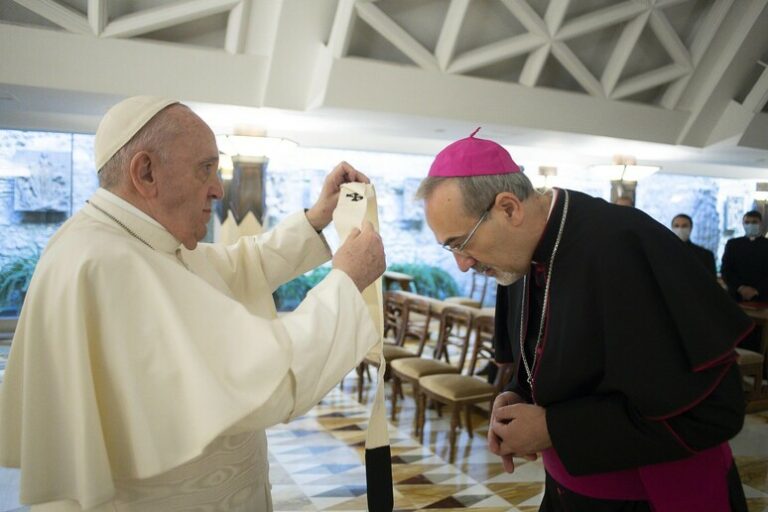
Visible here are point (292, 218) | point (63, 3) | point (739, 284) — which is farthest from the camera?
point (739, 284)

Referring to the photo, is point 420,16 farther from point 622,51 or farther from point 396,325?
point 396,325

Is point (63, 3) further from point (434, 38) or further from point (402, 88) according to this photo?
point (434, 38)

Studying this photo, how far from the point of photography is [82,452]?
138 cm

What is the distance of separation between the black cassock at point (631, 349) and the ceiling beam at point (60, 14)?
5970mm

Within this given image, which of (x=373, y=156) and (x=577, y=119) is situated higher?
(x=577, y=119)

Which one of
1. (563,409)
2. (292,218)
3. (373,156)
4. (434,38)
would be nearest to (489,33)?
(434,38)

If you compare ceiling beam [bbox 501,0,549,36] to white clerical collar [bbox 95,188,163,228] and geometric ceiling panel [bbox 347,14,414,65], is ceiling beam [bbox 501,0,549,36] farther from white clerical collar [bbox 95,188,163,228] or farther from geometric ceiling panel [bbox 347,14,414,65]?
white clerical collar [bbox 95,188,163,228]

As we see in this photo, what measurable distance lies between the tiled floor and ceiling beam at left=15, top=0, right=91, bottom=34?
4.11 metres

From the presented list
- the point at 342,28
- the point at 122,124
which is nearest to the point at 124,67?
the point at 342,28

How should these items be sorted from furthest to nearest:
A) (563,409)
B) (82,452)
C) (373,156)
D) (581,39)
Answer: (373,156) → (581,39) → (563,409) → (82,452)

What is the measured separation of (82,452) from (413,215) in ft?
38.9

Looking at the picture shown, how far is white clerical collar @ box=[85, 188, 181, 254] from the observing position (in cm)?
162

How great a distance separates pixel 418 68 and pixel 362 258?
6.44 meters

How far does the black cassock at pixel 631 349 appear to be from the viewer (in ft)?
4.88
